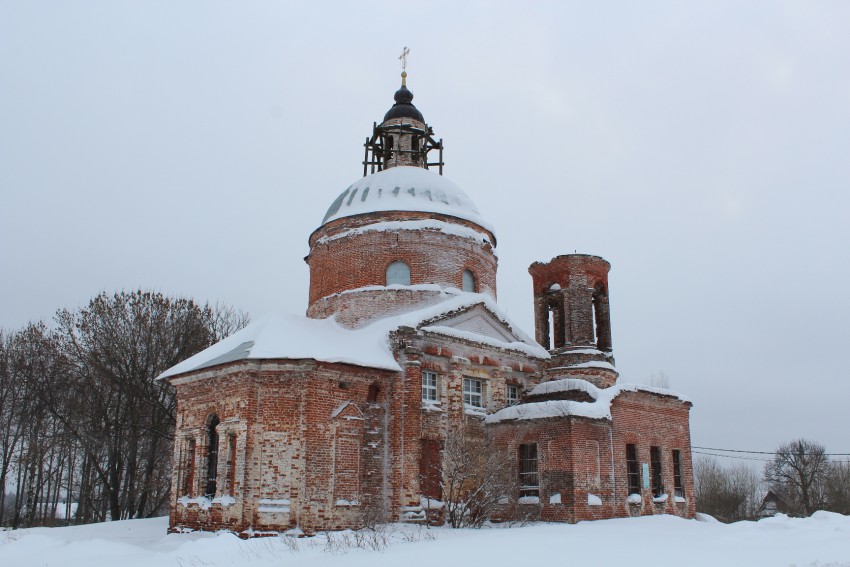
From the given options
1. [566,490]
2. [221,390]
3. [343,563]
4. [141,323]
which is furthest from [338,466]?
[141,323]

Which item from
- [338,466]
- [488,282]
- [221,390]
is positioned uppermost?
[488,282]

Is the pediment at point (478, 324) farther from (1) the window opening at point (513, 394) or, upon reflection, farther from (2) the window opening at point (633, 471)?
(2) the window opening at point (633, 471)

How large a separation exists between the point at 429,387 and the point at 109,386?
15.1m

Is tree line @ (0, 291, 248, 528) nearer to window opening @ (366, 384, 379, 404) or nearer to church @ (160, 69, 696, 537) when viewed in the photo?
church @ (160, 69, 696, 537)

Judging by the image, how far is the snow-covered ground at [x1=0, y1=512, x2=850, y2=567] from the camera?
1049 cm

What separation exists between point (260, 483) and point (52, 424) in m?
18.2

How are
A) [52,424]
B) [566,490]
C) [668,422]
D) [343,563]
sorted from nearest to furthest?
[343,563] < [566,490] < [668,422] < [52,424]

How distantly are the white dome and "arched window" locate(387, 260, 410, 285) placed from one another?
1.71 metres

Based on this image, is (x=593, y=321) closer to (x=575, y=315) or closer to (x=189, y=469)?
(x=575, y=315)

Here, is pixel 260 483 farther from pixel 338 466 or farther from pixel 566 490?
pixel 566 490

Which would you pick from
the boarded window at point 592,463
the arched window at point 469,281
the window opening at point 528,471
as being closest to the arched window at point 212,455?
the window opening at point 528,471

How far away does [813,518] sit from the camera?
53.7 ft

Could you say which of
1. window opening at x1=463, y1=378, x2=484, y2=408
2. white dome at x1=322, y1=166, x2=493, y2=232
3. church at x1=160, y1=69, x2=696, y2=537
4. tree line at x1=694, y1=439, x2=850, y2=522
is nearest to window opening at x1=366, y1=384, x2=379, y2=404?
church at x1=160, y1=69, x2=696, y2=537

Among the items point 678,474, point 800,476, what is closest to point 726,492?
point 800,476
